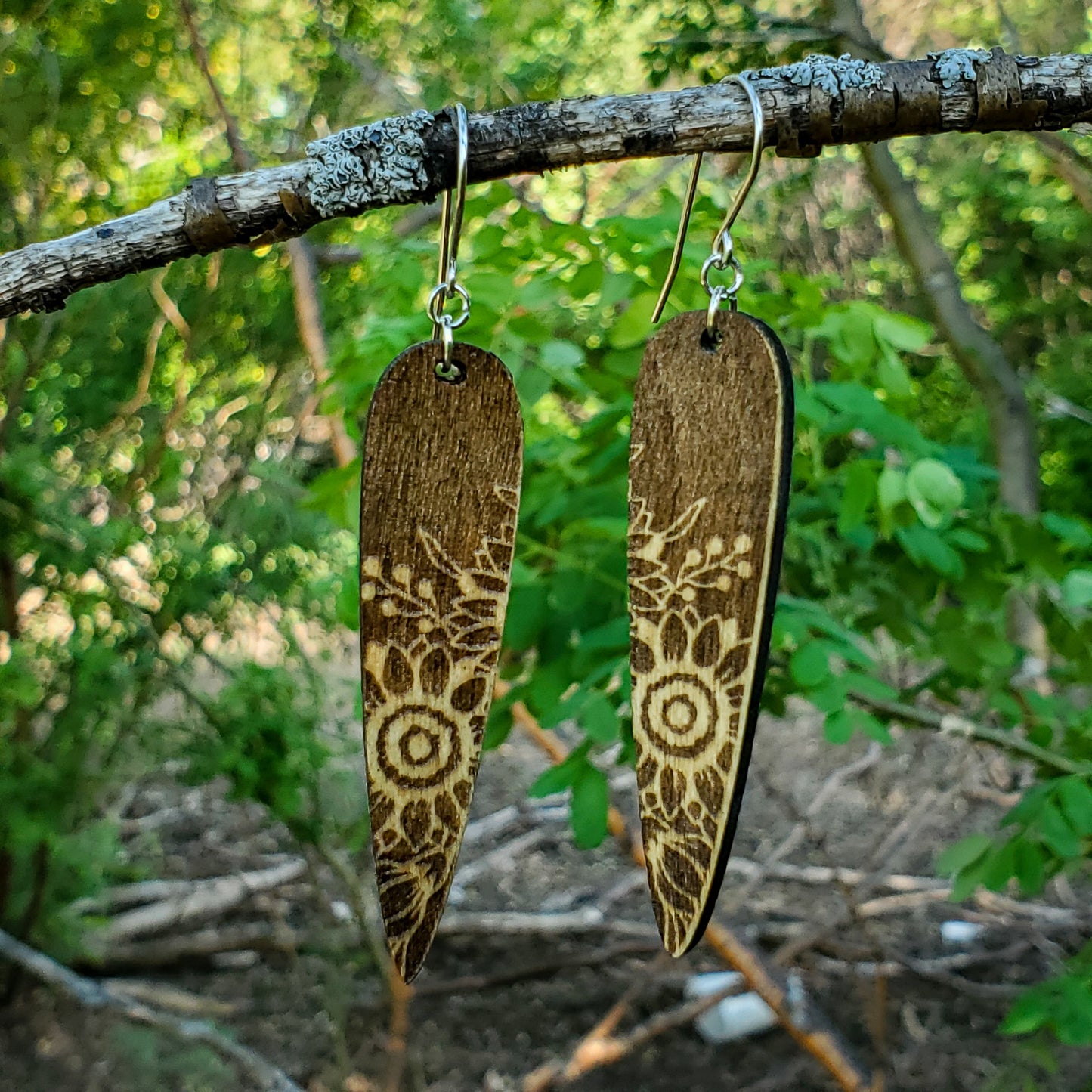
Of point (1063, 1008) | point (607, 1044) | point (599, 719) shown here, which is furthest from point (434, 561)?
point (607, 1044)

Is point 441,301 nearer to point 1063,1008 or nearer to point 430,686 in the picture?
Answer: point 430,686

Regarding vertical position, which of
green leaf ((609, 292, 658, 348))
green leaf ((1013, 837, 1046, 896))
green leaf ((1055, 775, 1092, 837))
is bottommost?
green leaf ((1013, 837, 1046, 896))

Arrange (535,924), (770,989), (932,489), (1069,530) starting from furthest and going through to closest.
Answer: (535,924), (770,989), (1069,530), (932,489)

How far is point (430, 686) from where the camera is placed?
0.70 meters

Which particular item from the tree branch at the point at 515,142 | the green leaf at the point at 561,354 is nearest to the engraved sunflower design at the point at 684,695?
the tree branch at the point at 515,142

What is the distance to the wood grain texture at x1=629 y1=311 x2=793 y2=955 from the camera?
0.65 m

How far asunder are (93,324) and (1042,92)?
8.07ft

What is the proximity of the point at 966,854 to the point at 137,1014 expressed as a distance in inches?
65.9

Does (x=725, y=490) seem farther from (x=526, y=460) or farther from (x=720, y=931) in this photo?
(x=720, y=931)

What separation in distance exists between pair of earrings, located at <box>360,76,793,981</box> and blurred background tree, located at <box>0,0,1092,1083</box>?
0.45 m

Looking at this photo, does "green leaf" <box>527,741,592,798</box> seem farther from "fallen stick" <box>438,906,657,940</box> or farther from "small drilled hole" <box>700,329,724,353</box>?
"fallen stick" <box>438,906,657,940</box>

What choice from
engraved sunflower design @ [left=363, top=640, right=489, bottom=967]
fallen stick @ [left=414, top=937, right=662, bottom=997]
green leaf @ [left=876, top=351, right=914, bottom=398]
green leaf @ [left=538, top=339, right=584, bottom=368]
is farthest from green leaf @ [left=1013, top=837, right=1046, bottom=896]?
fallen stick @ [left=414, top=937, right=662, bottom=997]

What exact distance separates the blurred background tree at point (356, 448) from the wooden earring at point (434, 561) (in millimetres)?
458

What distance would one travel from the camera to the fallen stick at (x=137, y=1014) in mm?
1941
